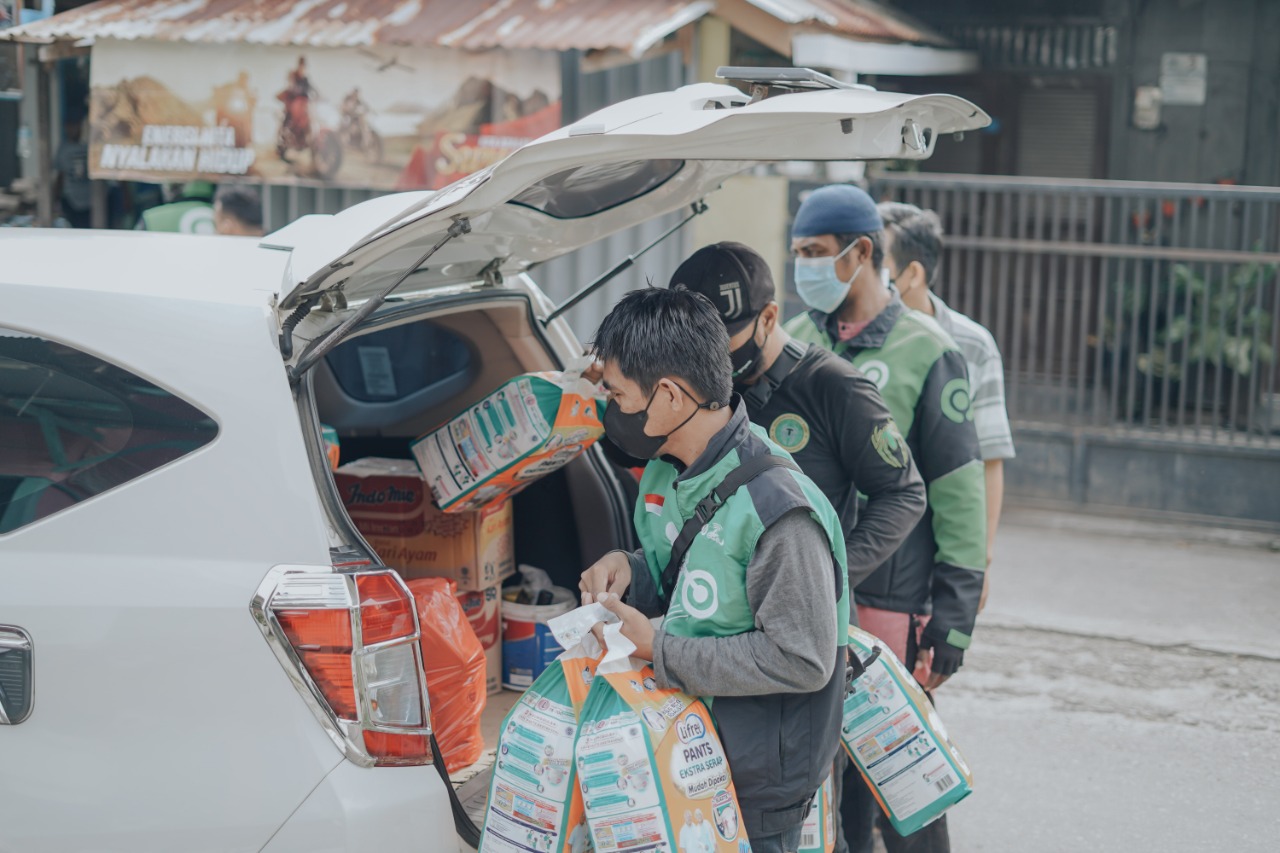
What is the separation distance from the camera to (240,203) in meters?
6.48

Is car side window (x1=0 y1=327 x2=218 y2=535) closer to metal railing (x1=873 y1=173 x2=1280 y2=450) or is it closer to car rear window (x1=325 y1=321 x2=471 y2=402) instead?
car rear window (x1=325 y1=321 x2=471 y2=402)

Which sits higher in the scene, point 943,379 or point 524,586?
point 943,379

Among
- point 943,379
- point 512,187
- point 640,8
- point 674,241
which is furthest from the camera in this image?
point 674,241

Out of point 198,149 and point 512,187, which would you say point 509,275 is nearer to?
point 512,187

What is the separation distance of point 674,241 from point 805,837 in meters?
5.71

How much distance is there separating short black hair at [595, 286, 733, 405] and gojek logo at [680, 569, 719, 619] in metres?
0.31

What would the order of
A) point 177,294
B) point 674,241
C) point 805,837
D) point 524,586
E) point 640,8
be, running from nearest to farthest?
point 177,294
point 805,837
point 524,586
point 640,8
point 674,241

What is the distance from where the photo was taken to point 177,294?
229 cm

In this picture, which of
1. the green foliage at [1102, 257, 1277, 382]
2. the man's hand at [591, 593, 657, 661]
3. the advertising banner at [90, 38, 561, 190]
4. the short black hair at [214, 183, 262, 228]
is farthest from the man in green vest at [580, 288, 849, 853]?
the green foliage at [1102, 257, 1277, 382]

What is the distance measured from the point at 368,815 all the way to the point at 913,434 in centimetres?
178

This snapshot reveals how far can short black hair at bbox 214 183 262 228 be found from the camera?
646 cm

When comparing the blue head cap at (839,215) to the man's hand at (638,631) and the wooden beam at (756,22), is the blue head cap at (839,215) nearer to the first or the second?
the man's hand at (638,631)

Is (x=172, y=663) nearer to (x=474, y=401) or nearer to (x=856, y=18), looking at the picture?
(x=474, y=401)

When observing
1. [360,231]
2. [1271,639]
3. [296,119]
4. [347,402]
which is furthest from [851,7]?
[360,231]
